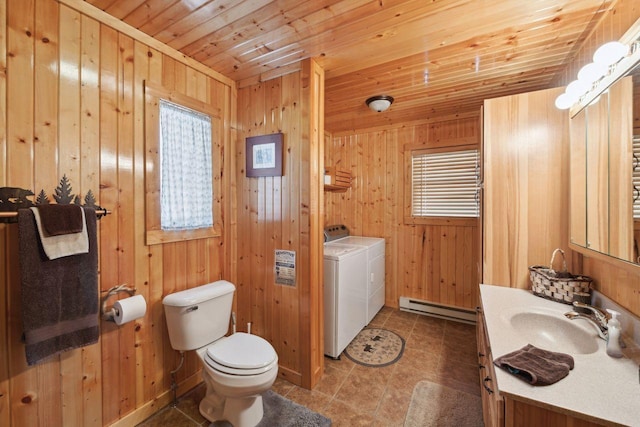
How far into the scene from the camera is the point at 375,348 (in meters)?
2.45

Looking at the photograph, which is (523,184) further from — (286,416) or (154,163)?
(154,163)

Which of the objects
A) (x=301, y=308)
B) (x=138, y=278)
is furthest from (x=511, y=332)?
(x=138, y=278)

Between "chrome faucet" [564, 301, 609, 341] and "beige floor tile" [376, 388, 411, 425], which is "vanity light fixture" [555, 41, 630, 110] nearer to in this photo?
"chrome faucet" [564, 301, 609, 341]

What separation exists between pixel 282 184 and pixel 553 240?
1.87 meters

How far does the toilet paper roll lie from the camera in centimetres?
142

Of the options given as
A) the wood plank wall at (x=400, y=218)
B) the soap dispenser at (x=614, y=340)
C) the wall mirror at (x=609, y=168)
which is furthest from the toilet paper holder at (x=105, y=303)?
the wood plank wall at (x=400, y=218)

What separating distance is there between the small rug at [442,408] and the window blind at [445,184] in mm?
1863

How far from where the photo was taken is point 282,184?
78.7 inches

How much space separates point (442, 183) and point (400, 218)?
655 millimetres

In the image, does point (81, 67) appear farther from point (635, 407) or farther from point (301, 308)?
point (635, 407)

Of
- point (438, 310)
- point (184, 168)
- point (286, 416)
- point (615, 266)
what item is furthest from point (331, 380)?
point (184, 168)

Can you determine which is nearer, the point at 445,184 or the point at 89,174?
the point at 89,174

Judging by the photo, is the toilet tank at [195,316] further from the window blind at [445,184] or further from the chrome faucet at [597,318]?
the window blind at [445,184]

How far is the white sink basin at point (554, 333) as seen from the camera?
1167 millimetres
